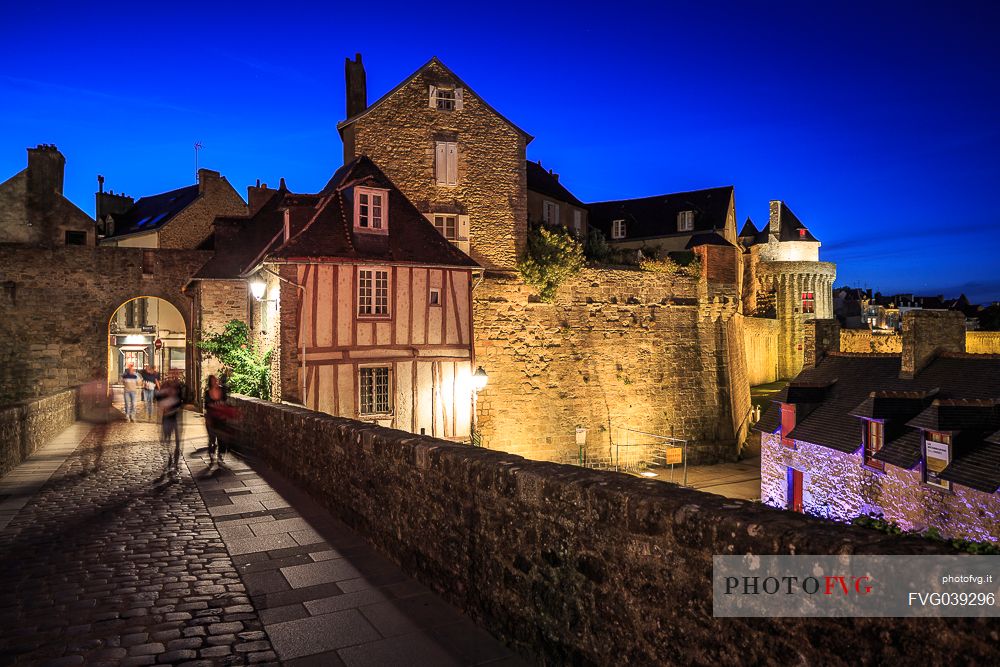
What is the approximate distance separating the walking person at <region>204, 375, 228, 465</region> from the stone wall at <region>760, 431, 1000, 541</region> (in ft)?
39.5

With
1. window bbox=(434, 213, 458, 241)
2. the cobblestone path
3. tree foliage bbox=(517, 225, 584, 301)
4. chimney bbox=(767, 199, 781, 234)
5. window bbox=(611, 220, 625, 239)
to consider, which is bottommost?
the cobblestone path

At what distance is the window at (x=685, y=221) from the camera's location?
37.2 metres

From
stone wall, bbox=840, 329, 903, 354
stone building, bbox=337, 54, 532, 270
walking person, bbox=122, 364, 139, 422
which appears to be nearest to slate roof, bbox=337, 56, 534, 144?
stone building, bbox=337, 54, 532, 270

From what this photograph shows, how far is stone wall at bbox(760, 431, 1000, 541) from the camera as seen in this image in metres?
11.4

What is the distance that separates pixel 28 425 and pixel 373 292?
672 centimetres

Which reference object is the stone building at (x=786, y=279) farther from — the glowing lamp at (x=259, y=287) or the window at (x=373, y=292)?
the glowing lamp at (x=259, y=287)

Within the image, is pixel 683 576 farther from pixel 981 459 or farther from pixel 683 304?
pixel 683 304

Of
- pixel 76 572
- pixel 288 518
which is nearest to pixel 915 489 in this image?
pixel 288 518

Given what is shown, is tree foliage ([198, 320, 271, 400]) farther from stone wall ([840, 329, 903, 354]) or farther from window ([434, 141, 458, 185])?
stone wall ([840, 329, 903, 354])

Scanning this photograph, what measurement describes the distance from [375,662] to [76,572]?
2.82 metres

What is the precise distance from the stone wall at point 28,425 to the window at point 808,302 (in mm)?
42356

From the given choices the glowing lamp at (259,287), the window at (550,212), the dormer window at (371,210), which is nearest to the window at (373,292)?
the dormer window at (371,210)

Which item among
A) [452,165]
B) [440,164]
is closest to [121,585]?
[440,164]

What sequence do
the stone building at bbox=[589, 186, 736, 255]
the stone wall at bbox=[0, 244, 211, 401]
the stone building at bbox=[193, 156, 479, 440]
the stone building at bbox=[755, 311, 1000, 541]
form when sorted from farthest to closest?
1. the stone building at bbox=[589, 186, 736, 255]
2. the stone wall at bbox=[0, 244, 211, 401]
3. the stone building at bbox=[193, 156, 479, 440]
4. the stone building at bbox=[755, 311, 1000, 541]
